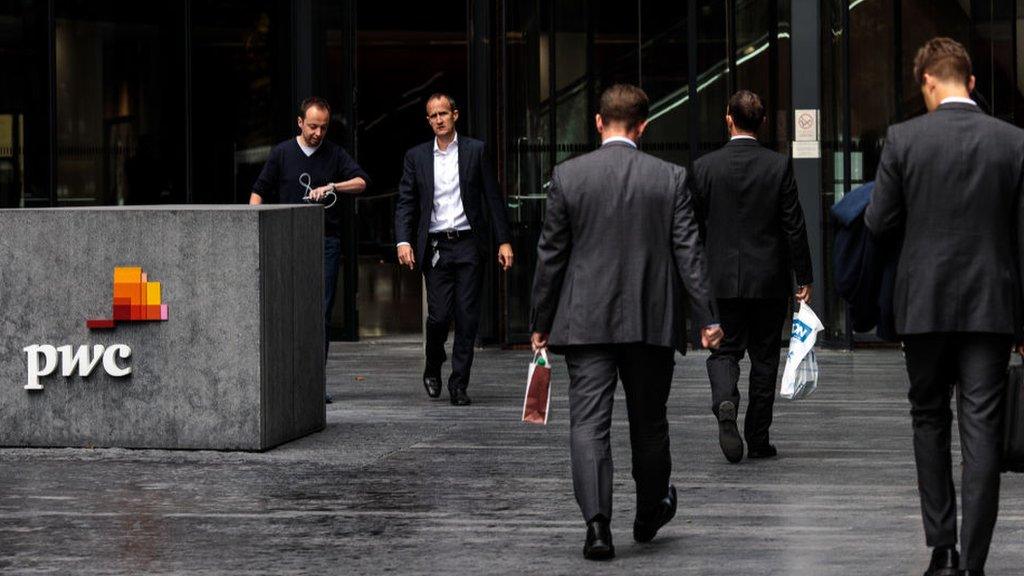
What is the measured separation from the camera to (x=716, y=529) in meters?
7.45

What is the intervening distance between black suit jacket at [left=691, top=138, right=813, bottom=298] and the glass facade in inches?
250

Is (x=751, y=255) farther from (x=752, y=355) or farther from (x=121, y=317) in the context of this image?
(x=121, y=317)

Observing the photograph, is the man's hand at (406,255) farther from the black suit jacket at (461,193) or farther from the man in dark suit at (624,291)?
the man in dark suit at (624,291)

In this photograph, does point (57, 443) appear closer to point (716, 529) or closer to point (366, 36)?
point (716, 529)

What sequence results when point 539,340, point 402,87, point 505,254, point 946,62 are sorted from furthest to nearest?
point 402,87 < point 505,254 < point 539,340 < point 946,62

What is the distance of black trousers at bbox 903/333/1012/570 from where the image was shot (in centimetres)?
624

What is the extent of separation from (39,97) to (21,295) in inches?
277

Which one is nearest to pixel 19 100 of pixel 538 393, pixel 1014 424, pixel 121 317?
pixel 121 317

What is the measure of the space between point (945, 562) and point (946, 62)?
66.5 inches

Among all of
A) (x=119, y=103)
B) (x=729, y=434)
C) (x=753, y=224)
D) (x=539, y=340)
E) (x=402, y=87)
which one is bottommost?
(x=729, y=434)

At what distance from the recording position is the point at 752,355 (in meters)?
9.59

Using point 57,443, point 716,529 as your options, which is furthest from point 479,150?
point 716,529

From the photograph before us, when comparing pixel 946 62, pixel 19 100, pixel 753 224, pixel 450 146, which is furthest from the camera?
pixel 19 100

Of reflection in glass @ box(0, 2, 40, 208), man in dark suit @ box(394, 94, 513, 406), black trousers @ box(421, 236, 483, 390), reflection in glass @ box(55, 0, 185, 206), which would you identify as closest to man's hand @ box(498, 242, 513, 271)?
man in dark suit @ box(394, 94, 513, 406)
